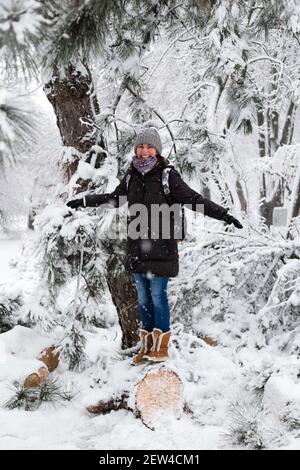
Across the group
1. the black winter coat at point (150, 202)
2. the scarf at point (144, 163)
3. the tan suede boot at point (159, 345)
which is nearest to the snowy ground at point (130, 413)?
the tan suede boot at point (159, 345)

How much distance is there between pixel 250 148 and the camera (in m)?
17.8

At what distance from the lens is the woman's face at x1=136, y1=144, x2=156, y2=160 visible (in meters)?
3.73

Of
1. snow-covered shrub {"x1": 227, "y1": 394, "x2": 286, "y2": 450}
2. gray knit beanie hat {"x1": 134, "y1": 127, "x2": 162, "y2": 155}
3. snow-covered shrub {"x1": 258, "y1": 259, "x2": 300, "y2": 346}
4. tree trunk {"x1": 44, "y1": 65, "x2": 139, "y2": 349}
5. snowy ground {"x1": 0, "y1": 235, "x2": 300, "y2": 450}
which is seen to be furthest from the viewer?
snow-covered shrub {"x1": 258, "y1": 259, "x2": 300, "y2": 346}

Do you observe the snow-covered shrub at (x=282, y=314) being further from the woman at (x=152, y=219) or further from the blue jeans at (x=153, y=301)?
the woman at (x=152, y=219)

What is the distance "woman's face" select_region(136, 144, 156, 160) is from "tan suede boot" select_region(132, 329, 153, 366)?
4.77 ft

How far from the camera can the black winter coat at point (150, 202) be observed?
3.76 m

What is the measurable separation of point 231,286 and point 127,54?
3896 millimetres

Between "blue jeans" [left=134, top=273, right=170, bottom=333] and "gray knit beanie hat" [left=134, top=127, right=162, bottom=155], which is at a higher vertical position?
"gray knit beanie hat" [left=134, top=127, right=162, bottom=155]

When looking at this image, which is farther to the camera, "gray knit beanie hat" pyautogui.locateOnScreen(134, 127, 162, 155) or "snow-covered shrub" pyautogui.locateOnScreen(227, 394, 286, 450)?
"gray knit beanie hat" pyautogui.locateOnScreen(134, 127, 162, 155)

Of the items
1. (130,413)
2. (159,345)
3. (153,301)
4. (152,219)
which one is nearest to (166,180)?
(152,219)

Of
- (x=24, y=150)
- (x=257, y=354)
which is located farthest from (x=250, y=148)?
(x=24, y=150)

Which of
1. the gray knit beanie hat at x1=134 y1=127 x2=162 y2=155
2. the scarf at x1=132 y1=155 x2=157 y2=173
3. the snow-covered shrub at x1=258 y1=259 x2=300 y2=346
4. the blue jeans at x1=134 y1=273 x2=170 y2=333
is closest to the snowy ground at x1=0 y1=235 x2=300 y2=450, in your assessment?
the blue jeans at x1=134 y1=273 x2=170 y2=333

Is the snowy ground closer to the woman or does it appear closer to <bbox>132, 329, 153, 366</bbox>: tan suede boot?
<bbox>132, 329, 153, 366</bbox>: tan suede boot
